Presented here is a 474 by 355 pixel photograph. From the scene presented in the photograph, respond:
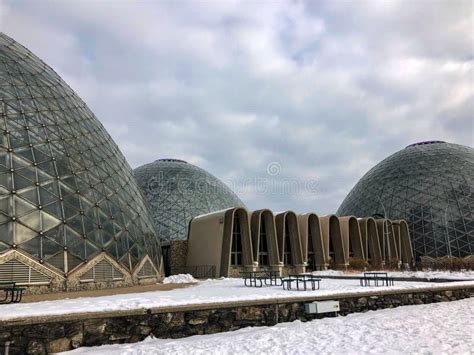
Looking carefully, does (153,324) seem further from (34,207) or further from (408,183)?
(408,183)

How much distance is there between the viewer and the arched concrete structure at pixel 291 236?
4341 centimetres

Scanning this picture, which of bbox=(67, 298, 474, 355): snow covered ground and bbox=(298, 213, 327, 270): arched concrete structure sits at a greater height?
bbox=(298, 213, 327, 270): arched concrete structure

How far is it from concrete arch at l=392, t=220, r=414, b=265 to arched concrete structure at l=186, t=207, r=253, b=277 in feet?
102

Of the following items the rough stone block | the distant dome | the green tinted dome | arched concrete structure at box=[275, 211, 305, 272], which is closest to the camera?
the rough stone block

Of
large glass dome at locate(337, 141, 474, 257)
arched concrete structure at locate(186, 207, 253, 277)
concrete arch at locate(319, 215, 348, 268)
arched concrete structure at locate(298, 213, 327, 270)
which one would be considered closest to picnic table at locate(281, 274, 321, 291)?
arched concrete structure at locate(186, 207, 253, 277)

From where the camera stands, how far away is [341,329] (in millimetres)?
11258

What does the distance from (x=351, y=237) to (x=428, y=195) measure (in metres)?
Result: 22.0

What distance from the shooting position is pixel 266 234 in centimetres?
4256

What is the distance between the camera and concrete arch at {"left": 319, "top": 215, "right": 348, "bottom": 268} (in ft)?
159

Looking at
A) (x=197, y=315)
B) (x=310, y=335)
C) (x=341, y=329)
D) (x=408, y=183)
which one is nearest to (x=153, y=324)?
(x=197, y=315)

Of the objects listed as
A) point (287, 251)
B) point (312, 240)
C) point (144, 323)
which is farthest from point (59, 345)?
point (312, 240)

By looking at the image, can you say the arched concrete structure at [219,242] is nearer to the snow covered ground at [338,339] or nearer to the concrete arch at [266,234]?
the concrete arch at [266,234]

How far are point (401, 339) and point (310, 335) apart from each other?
2.38 metres

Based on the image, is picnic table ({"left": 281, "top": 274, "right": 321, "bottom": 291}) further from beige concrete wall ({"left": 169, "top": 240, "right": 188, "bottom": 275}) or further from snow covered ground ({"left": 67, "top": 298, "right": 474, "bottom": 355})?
beige concrete wall ({"left": 169, "top": 240, "right": 188, "bottom": 275})
